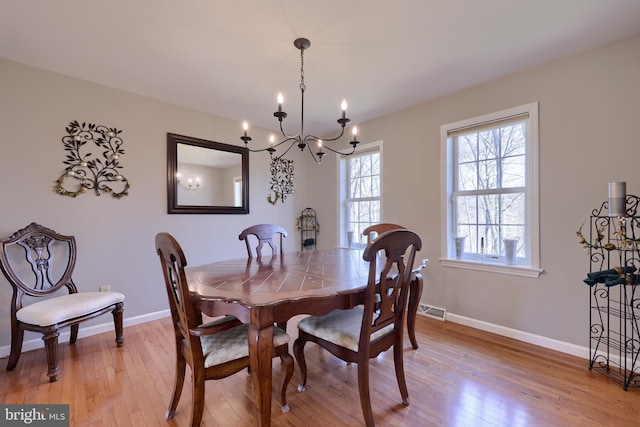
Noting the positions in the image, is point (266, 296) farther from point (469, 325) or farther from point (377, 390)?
point (469, 325)

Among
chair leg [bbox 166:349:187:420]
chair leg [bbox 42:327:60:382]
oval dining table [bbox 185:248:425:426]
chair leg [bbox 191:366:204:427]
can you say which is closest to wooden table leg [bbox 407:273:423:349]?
oval dining table [bbox 185:248:425:426]

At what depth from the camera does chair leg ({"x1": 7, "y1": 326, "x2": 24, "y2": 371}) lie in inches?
78.0

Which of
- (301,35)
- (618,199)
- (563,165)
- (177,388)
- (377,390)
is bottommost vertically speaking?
(377,390)

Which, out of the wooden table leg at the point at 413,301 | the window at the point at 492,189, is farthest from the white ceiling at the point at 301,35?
the wooden table leg at the point at 413,301

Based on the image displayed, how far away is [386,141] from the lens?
A: 11.4 feet

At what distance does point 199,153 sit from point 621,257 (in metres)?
4.11

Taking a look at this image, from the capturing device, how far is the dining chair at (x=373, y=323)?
1.38m

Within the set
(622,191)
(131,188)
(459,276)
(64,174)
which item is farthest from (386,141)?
(64,174)

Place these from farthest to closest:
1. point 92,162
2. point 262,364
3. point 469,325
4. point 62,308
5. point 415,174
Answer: point 415,174, point 469,325, point 92,162, point 62,308, point 262,364

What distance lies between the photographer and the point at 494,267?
2.58 metres

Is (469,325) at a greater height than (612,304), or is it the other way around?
(612,304)

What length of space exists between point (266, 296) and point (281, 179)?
307cm

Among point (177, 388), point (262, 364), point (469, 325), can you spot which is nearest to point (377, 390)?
point (262, 364)

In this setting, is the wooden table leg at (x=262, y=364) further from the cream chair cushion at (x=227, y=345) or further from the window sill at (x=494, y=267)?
the window sill at (x=494, y=267)
